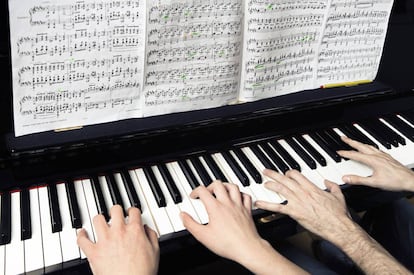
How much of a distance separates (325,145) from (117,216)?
766 mm

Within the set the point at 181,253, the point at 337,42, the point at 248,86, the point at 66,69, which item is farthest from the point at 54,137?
the point at 337,42

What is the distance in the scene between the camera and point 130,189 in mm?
1136

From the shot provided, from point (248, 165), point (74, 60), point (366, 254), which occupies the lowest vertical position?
point (366, 254)

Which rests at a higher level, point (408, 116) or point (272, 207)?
point (408, 116)

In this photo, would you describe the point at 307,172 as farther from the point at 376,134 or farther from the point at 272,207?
the point at 376,134

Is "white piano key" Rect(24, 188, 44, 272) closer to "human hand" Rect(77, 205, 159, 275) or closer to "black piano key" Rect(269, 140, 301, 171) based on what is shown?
"human hand" Rect(77, 205, 159, 275)

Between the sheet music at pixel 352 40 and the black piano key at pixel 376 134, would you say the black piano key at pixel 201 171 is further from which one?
the black piano key at pixel 376 134

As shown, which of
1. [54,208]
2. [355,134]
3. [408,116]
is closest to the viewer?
[54,208]

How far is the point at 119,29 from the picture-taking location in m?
1.02

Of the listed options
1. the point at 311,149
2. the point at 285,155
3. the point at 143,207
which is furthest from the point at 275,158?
the point at 143,207

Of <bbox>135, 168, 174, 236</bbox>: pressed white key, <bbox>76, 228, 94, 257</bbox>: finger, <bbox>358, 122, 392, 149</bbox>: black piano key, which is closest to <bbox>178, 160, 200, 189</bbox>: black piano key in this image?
<bbox>135, 168, 174, 236</bbox>: pressed white key

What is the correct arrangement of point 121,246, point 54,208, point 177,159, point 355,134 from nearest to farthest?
point 121,246
point 54,208
point 177,159
point 355,134

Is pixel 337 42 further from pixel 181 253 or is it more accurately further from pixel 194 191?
pixel 181 253

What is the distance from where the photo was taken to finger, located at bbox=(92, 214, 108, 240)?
977mm
